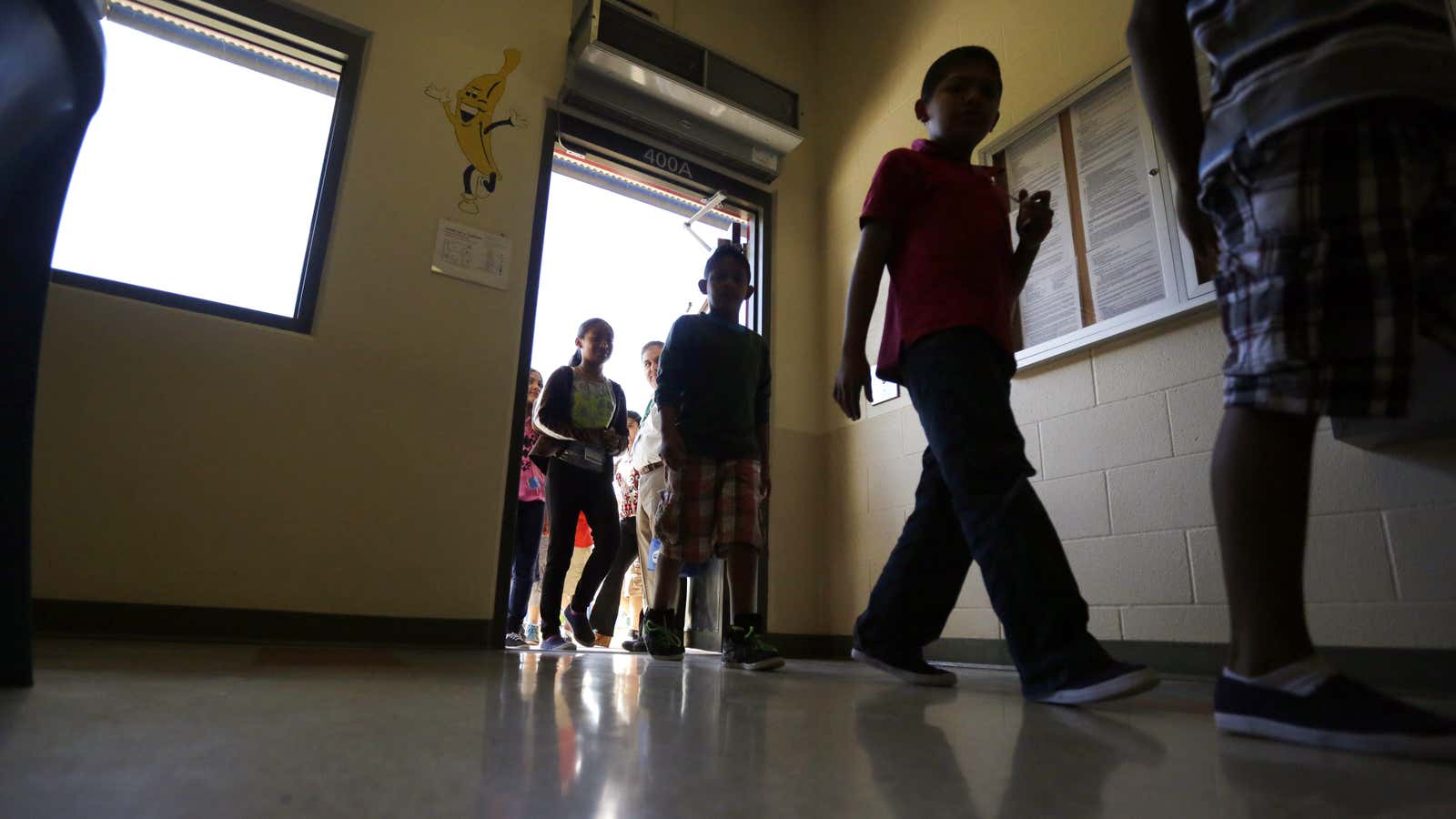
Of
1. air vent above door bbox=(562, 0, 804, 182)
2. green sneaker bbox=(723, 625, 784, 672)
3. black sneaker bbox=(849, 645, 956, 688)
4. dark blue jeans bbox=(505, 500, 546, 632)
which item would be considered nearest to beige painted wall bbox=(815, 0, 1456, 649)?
air vent above door bbox=(562, 0, 804, 182)

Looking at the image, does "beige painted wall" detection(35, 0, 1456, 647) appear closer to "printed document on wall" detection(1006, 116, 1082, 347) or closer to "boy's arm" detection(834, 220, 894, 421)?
"printed document on wall" detection(1006, 116, 1082, 347)

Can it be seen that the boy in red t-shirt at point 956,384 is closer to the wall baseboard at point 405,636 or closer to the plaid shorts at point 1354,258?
the plaid shorts at point 1354,258

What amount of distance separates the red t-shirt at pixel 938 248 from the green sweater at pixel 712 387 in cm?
75

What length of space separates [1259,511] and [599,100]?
293 cm

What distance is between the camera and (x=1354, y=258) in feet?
2.31

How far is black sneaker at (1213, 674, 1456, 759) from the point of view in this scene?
2.07ft

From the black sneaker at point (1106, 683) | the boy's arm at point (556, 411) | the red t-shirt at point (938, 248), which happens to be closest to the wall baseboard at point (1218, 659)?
the black sneaker at point (1106, 683)

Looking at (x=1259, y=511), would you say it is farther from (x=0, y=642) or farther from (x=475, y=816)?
(x=0, y=642)

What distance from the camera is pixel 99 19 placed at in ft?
2.50

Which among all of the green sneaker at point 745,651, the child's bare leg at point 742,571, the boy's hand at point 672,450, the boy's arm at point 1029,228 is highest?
the boy's arm at point 1029,228

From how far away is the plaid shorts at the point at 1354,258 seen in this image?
69cm

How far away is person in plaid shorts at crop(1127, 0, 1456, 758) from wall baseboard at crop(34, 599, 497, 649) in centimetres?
224

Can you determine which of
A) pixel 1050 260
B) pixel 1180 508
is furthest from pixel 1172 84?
pixel 1050 260

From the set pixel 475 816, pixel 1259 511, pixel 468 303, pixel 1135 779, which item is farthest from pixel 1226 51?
pixel 468 303
